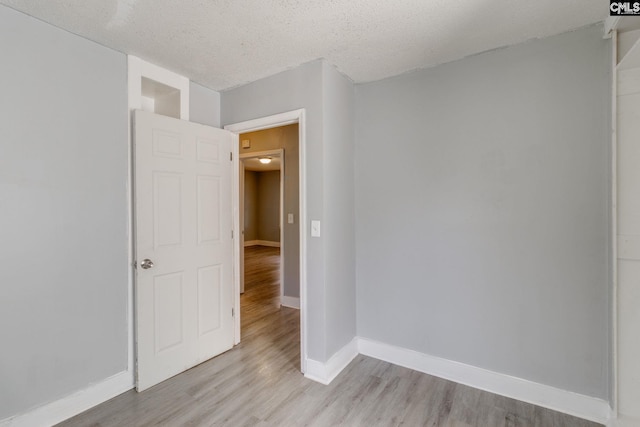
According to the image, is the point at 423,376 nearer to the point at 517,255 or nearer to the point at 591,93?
the point at 517,255

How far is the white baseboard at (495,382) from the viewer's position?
188 cm

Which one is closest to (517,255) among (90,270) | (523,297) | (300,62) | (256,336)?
(523,297)

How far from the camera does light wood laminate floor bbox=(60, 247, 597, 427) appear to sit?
188 cm

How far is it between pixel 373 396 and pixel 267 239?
844 cm

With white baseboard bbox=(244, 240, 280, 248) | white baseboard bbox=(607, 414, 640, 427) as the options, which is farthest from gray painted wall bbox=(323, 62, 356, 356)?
white baseboard bbox=(244, 240, 280, 248)

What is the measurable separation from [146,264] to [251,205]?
8.02m

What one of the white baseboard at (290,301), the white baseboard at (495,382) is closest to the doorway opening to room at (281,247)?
the white baseboard at (290,301)

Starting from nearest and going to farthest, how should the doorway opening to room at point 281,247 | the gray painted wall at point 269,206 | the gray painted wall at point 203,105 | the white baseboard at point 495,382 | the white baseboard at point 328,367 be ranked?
1. the white baseboard at point 495,382
2. the white baseboard at point 328,367
3. the gray painted wall at point 203,105
4. the doorway opening to room at point 281,247
5. the gray painted wall at point 269,206

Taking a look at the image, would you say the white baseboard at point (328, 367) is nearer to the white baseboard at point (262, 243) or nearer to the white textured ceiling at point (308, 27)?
the white textured ceiling at point (308, 27)

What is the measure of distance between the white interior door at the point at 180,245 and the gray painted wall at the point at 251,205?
721cm

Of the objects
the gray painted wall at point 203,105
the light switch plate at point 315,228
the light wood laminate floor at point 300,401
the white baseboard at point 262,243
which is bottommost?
the light wood laminate floor at point 300,401

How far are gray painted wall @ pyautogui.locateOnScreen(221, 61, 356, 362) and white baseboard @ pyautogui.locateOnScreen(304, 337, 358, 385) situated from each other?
0.05 m

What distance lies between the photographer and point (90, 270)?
2.04m

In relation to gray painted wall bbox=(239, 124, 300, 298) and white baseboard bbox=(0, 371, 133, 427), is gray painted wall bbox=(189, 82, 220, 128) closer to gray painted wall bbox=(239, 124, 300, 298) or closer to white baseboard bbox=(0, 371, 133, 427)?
gray painted wall bbox=(239, 124, 300, 298)
